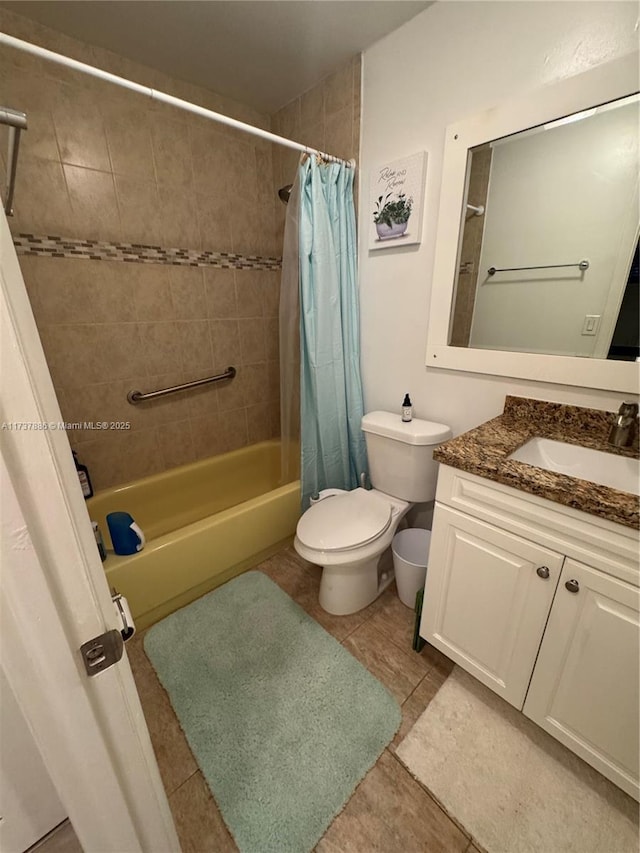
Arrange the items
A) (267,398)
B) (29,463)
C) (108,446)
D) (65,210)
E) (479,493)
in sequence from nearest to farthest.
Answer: (29,463) → (479,493) → (65,210) → (108,446) → (267,398)

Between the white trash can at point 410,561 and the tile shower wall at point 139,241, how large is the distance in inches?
50.3

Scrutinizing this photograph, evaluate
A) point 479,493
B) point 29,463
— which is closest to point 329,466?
point 479,493

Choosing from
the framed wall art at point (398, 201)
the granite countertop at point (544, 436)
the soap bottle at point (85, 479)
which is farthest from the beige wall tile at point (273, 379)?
the granite countertop at point (544, 436)

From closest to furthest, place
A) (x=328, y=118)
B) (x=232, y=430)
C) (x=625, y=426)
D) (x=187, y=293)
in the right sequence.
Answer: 1. (x=625, y=426)
2. (x=328, y=118)
3. (x=187, y=293)
4. (x=232, y=430)

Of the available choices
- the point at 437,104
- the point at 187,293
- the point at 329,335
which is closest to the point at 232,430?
the point at 187,293

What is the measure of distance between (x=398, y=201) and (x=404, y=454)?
1.10 m

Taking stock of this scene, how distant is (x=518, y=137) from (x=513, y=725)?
198cm

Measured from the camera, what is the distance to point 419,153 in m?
1.40

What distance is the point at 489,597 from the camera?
1051 millimetres

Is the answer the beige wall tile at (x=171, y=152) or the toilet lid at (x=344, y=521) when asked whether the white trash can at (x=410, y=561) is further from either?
the beige wall tile at (x=171, y=152)

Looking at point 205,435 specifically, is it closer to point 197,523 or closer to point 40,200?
point 197,523

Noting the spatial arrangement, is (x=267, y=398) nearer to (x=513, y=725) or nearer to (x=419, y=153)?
(x=419, y=153)

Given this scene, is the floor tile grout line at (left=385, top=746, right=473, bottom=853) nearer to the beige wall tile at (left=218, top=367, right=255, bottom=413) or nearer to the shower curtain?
the shower curtain

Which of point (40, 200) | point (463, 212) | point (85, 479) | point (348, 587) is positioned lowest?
point (348, 587)
